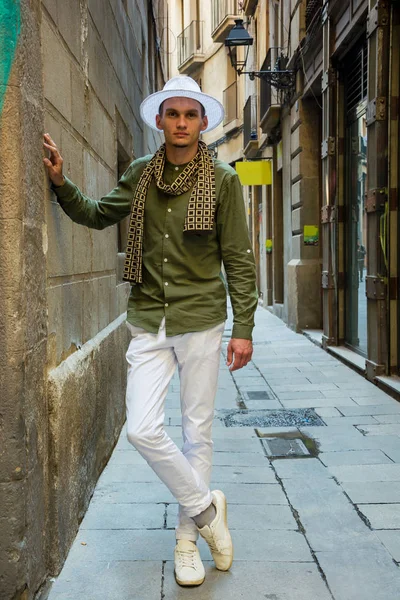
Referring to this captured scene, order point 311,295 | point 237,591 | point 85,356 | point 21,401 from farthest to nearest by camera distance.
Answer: point 311,295, point 85,356, point 237,591, point 21,401

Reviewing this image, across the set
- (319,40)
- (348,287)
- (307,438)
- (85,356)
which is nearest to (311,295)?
(348,287)

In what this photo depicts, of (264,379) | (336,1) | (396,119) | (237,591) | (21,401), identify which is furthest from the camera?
(336,1)

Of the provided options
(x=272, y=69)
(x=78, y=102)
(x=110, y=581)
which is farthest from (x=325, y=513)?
(x=272, y=69)

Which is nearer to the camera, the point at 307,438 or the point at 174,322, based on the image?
the point at 174,322

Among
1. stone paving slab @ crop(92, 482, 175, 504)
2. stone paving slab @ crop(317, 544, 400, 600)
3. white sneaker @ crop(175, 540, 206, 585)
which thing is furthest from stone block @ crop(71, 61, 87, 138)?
stone paving slab @ crop(317, 544, 400, 600)

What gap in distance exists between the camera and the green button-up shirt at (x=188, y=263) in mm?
3111

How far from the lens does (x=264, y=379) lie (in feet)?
26.0

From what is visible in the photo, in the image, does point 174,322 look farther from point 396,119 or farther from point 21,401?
point 396,119

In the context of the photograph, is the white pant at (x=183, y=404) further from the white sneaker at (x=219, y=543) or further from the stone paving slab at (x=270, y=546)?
the stone paving slab at (x=270, y=546)

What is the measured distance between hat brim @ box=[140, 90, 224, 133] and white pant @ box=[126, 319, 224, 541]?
1.01 m

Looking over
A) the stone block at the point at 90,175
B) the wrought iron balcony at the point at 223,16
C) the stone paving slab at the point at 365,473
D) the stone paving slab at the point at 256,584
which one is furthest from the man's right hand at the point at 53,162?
the wrought iron balcony at the point at 223,16

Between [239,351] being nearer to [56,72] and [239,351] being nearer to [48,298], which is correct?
[48,298]

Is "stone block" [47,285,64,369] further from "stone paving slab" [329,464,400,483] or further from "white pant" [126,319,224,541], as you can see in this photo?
"stone paving slab" [329,464,400,483]

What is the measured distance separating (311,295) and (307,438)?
7085mm
